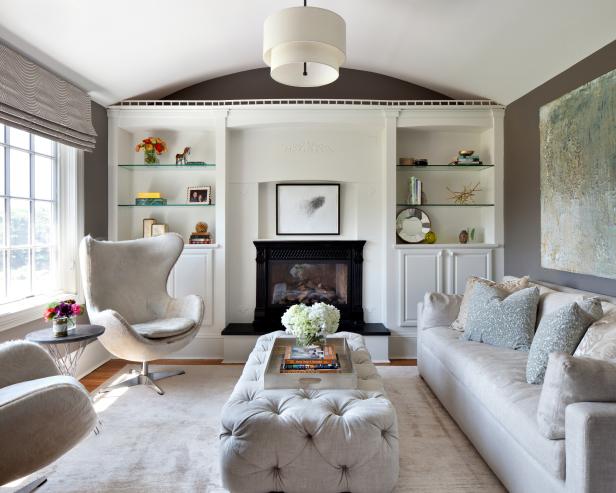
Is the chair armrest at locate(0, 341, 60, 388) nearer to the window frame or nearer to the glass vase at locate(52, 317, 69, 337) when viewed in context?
the glass vase at locate(52, 317, 69, 337)

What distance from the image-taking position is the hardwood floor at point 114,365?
3.52 meters

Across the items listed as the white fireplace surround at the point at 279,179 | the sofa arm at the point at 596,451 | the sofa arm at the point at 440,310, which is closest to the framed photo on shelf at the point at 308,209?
the white fireplace surround at the point at 279,179

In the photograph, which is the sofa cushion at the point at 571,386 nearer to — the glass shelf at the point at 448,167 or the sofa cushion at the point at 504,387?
the sofa cushion at the point at 504,387

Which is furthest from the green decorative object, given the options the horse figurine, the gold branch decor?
the horse figurine

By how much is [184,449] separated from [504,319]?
2035mm

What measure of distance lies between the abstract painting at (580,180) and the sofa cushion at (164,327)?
2848 mm

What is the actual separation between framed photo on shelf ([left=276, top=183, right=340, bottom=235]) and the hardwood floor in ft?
4.64

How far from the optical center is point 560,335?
2.06 m

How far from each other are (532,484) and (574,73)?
277 centimetres

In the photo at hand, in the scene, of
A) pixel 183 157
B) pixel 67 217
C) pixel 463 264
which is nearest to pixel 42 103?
pixel 67 217

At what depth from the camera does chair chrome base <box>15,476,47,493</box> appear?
1913 millimetres

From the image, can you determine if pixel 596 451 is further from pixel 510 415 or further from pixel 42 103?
pixel 42 103

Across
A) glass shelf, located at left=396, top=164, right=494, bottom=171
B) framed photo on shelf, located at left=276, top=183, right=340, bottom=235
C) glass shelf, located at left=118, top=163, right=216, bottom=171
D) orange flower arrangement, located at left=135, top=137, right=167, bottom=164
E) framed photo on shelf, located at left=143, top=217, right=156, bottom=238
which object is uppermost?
orange flower arrangement, located at left=135, top=137, right=167, bottom=164

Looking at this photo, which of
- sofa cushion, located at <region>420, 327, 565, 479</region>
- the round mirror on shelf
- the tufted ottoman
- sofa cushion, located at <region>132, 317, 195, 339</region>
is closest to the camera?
sofa cushion, located at <region>420, 327, 565, 479</region>
